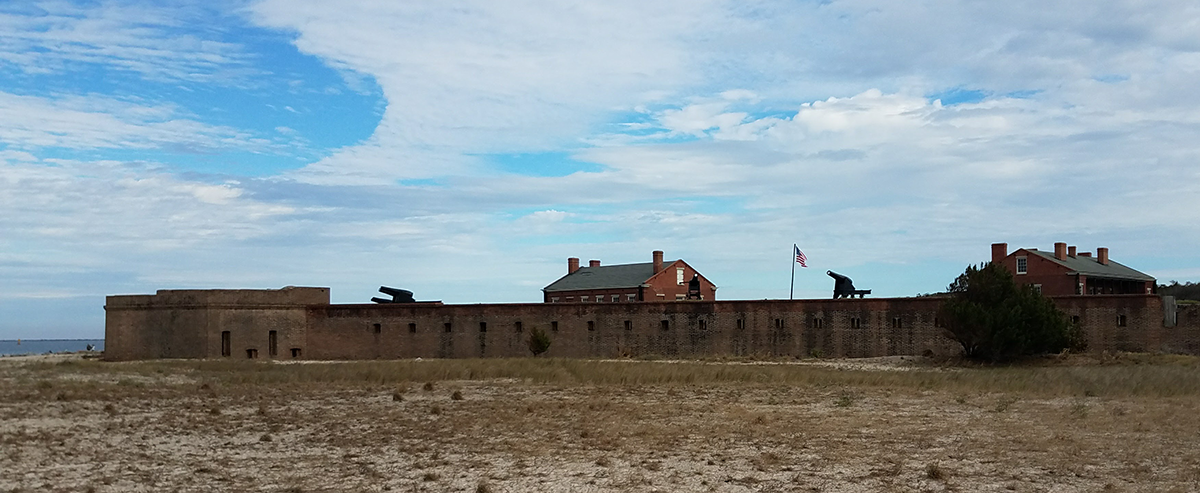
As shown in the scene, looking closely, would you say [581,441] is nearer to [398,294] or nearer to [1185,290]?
[398,294]

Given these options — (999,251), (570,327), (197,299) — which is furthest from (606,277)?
(197,299)

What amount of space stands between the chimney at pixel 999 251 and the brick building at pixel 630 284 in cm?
1841

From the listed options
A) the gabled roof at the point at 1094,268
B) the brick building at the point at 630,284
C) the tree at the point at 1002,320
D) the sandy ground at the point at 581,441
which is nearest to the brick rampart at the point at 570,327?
the tree at the point at 1002,320

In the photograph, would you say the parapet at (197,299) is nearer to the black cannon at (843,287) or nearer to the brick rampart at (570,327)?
the brick rampart at (570,327)

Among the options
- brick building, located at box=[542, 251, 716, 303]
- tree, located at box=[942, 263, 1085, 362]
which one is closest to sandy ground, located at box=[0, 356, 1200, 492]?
tree, located at box=[942, 263, 1085, 362]

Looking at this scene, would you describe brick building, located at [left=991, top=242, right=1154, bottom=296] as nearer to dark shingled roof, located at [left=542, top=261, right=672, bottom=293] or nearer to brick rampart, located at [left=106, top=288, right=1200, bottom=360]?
brick rampart, located at [left=106, top=288, right=1200, bottom=360]

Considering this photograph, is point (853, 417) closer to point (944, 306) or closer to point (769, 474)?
point (769, 474)

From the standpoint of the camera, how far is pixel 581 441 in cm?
1719

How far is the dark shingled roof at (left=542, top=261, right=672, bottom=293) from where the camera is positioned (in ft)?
221

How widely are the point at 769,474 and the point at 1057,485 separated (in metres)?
3.59

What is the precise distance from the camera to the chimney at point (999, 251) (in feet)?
213

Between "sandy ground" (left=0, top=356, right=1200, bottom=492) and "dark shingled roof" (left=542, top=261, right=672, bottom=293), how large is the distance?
134 ft

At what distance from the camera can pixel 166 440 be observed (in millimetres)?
17062

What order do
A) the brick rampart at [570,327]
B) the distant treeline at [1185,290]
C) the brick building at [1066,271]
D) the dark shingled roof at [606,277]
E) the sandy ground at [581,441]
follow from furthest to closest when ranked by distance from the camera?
the distant treeline at [1185,290] → the dark shingled roof at [606,277] → the brick building at [1066,271] → the brick rampart at [570,327] → the sandy ground at [581,441]
